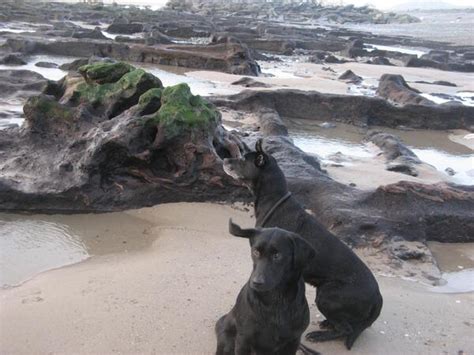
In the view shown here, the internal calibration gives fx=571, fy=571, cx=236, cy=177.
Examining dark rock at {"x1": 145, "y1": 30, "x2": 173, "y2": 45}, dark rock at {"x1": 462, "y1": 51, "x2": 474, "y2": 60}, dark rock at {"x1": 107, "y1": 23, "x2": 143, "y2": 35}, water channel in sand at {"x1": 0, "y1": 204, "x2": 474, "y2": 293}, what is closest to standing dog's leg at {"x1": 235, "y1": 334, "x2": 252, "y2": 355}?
water channel in sand at {"x1": 0, "y1": 204, "x2": 474, "y2": 293}

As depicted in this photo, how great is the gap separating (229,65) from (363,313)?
64.3 ft

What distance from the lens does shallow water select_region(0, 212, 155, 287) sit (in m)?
6.18

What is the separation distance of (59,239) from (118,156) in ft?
4.96

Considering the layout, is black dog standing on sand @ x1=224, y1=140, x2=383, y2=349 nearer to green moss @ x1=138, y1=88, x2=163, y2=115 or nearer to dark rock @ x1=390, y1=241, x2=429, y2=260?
dark rock @ x1=390, y1=241, x2=429, y2=260

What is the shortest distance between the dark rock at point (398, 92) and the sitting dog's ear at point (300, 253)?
46.7 feet

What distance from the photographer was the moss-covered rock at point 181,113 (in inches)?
306

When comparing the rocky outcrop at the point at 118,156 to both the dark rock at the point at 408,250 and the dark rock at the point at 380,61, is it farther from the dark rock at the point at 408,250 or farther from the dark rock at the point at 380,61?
the dark rock at the point at 380,61

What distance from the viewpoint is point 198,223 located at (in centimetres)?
749

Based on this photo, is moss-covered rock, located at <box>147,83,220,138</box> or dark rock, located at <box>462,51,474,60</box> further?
dark rock, located at <box>462,51,474,60</box>

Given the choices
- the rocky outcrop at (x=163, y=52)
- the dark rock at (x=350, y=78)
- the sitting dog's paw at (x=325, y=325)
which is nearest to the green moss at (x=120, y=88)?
the sitting dog's paw at (x=325, y=325)

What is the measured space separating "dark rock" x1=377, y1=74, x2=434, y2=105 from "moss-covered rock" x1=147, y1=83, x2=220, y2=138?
10598mm

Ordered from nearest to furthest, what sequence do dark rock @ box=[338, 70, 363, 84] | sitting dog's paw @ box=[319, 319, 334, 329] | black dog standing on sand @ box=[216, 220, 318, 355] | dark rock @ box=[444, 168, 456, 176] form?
1. black dog standing on sand @ box=[216, 220, 318, 355]
2. sitting dog's paw @ box=[319, 319, 334, 329]
3. dark rock @ box=[444, 168, 456, 176]
4. dark rock @ box=[338, 70, 363, 84]

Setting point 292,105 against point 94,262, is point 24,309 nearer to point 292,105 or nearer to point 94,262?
point 94,262

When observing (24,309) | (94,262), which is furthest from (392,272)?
(24,309)
